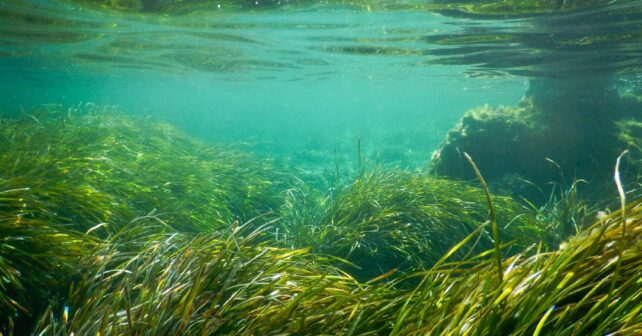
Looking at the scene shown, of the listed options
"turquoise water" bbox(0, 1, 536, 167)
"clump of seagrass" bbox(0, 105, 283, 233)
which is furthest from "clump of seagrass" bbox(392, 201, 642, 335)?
"turquoise water" bbox(0, 1, 536, 167)

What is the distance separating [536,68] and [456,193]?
38.1 feet

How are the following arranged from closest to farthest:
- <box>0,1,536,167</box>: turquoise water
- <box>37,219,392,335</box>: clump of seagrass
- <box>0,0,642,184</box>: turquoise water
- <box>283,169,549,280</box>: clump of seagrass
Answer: <box>37,219,392,335</box>: clump of seagrass < <box>283,169,549,280</box>: clump of seagrass < <box>0,0,642,184</box>: turquoise water < <box>0,1,536,167</box>: turquoise water

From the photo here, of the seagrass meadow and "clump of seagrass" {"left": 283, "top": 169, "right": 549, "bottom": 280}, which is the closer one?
the seagrass meadow

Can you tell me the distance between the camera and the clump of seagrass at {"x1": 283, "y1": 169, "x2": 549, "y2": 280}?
599cm

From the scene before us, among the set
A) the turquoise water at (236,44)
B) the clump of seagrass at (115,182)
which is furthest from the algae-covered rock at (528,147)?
the clump of seagrass at (115,182)

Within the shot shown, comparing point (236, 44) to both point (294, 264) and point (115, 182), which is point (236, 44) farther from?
point (294, 264)

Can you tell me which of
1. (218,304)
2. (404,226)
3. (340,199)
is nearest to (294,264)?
(218,304)

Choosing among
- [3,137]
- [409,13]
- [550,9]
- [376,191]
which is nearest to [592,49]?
[550,9]

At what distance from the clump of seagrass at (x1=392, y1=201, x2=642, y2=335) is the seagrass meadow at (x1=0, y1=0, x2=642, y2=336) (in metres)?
0.01

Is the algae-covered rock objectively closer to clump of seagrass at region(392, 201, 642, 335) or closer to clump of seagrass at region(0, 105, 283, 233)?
clump of seagrass at region(0, 105, 283, 233)

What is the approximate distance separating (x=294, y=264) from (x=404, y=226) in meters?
3.04

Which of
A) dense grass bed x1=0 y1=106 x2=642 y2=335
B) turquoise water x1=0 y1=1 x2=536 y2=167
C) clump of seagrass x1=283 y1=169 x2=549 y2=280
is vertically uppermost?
turquoise water x1=0 y1=1 x2=536 y2=167

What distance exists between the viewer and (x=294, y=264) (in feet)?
11.8

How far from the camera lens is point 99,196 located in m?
5.19
